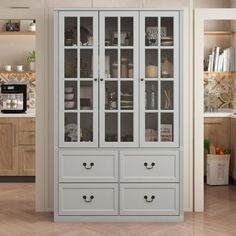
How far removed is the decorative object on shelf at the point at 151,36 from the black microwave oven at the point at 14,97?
9.13 feet

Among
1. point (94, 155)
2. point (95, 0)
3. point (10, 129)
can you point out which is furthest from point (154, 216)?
point (10, 129)

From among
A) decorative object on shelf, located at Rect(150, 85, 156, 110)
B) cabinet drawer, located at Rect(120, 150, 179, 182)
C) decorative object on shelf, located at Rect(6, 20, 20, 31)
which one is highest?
decorative object on shelf, located at Rect(6, 20, 20, 31)

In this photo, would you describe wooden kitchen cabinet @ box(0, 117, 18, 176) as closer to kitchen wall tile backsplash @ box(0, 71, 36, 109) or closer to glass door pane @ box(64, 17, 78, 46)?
kitchen wall tile backsplash @ box(0, 71, 36, 109)

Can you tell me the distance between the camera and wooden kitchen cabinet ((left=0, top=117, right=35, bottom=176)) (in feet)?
22.6

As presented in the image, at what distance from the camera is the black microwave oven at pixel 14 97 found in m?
7.13

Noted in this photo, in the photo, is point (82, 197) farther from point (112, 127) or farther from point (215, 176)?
point (215, 176)

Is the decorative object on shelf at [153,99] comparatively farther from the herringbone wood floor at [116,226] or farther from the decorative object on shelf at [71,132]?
the herringbone wood floor at [116,226]

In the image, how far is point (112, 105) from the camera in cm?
480

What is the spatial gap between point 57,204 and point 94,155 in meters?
0.53

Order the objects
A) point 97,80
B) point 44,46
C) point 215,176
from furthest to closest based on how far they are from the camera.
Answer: point 215,176, point 44,46, point 97,80

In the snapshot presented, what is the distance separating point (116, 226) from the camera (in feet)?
15.3

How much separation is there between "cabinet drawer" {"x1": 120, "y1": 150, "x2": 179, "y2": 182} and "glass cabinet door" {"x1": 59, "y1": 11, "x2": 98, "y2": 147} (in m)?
0.32

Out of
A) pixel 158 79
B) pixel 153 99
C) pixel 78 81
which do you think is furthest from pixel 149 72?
pixel 78 81

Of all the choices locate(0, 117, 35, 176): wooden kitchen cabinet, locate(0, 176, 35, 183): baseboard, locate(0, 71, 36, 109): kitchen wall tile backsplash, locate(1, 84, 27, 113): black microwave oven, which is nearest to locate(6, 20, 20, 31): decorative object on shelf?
locate(0, 71, 36, 109): kitchen wall tile backsplash
